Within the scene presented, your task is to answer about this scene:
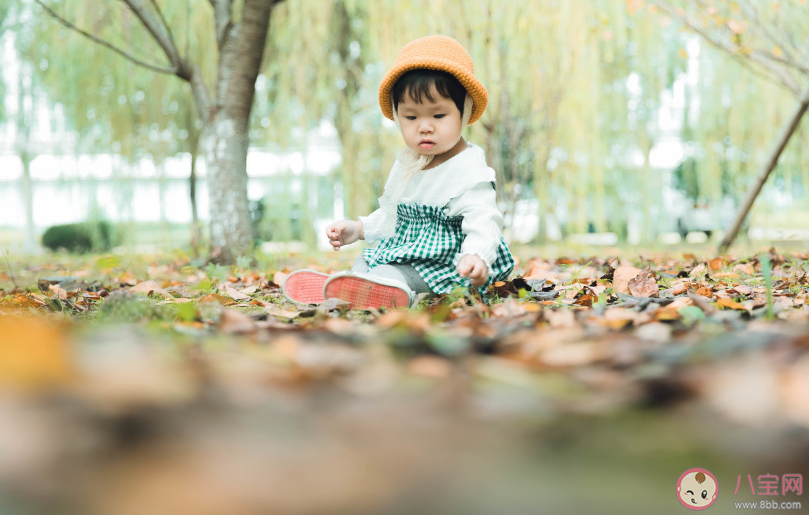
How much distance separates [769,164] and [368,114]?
4196 mm

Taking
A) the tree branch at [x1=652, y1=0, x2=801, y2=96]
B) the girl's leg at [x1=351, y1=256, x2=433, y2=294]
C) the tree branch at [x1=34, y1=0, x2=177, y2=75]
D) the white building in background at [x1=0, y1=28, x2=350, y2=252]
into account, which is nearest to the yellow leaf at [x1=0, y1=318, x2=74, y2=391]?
the girl's leg at [x1=351, y1=256, x2=433, y2=294]

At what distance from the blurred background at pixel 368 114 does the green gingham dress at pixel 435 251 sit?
3053 millimetres

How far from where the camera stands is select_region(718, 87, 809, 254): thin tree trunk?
4137 millimetres

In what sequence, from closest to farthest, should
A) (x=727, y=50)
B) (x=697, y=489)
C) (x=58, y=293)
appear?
(x=697, y=489), (x=58, y=293), (x=727, y=50)

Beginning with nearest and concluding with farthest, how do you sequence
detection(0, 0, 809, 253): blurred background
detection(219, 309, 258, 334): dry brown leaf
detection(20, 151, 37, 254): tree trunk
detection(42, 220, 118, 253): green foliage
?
detection(219, 309, 258, 334): dry brown leaf, detection(0, 0, 809, 253): blurred background, detection(20, 151, 37, 254): tree trunk, detection(42, 220, 118, 253): green foliage

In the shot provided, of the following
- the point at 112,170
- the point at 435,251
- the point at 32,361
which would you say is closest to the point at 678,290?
the point at 435,251

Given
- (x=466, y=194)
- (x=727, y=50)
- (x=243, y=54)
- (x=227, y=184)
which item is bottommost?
(x=466, y=194)

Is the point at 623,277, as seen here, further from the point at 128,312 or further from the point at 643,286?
the point at 128,312

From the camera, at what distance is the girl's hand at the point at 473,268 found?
5.39 feet

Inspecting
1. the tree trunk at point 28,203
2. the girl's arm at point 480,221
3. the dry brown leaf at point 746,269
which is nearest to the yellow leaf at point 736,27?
the dry brown leaf at point 746,269

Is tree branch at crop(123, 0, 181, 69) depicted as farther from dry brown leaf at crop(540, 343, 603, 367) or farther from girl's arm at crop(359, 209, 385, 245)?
dry brown leaf at crop(540, 343, 603, 367)

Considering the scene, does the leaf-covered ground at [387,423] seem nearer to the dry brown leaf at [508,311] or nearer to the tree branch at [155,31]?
the dry brown leaf at [508,311]

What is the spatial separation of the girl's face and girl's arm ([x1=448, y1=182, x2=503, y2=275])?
20cm

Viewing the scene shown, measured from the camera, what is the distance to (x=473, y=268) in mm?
1648
